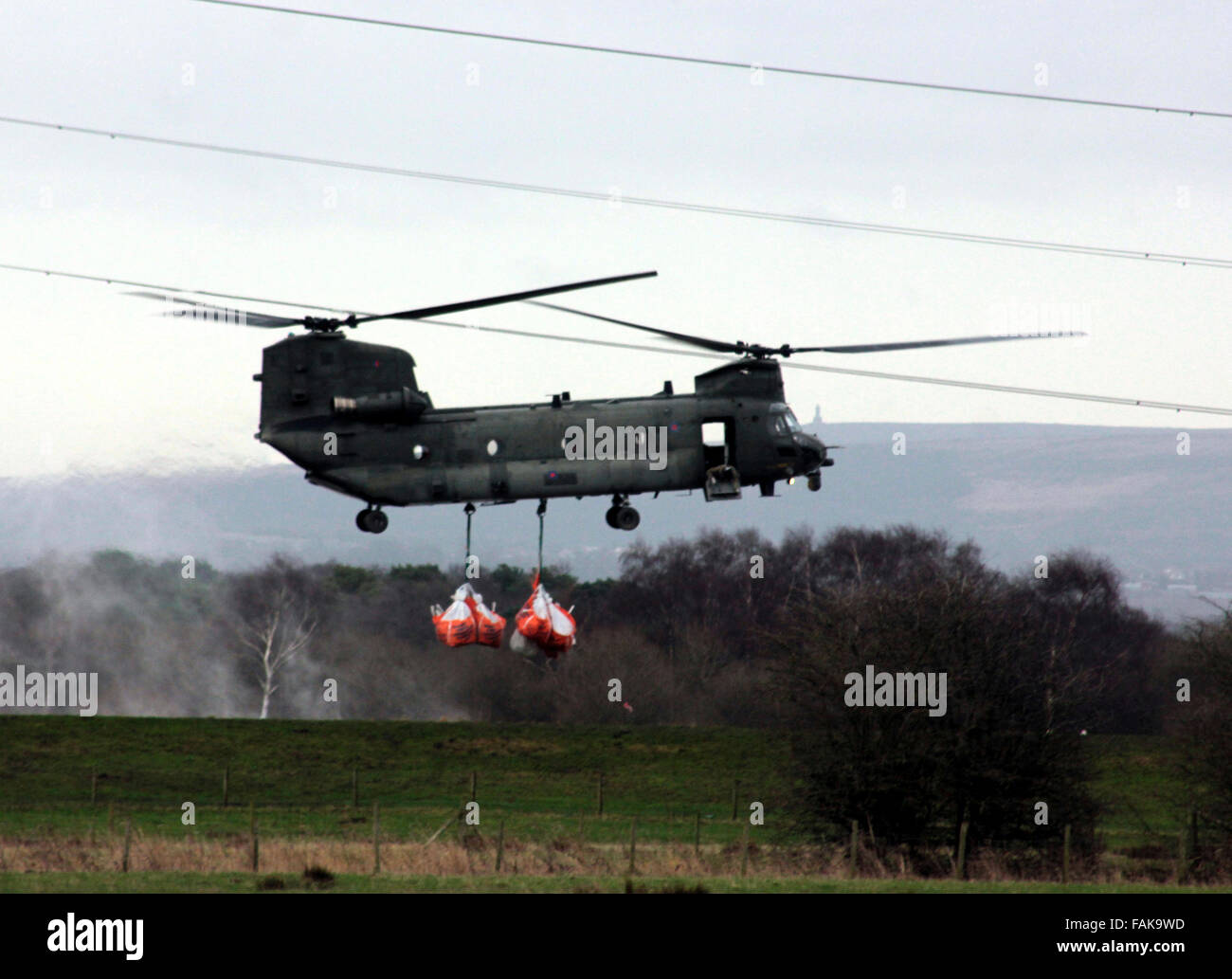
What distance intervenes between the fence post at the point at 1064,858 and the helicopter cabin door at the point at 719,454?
1833 centimetres

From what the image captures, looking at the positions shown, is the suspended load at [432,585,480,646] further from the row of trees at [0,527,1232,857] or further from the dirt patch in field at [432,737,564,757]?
the dirt patch in field at [432,737,564,757]

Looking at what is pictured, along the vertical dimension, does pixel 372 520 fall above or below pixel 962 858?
above

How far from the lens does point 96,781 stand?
73875 mm

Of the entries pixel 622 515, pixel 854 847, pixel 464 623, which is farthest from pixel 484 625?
pixel 854 847

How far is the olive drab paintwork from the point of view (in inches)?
1303

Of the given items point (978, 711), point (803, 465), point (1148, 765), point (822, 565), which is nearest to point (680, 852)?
point (978, 711)

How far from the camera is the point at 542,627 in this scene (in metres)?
34.7

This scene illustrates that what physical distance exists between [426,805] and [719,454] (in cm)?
3842

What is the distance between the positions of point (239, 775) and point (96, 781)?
610cm

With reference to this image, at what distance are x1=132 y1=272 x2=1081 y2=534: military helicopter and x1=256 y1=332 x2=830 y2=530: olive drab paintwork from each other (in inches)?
0.7

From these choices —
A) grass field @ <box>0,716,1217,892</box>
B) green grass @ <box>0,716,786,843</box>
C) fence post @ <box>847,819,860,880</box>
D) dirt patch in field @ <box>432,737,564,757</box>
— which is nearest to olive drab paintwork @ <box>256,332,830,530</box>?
grass field @ <box>0,716,1217,892</box>

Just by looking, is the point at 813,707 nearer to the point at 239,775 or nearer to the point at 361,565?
the point at 239,775

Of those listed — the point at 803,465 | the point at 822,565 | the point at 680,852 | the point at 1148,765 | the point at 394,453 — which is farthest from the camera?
the point at 822,565

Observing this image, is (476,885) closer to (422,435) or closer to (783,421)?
(422,435)
